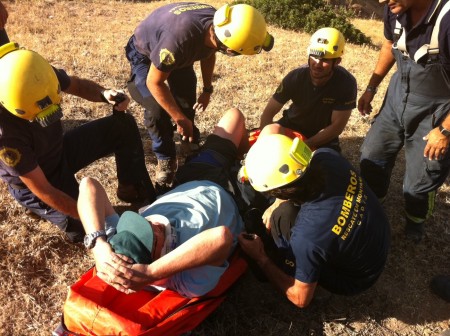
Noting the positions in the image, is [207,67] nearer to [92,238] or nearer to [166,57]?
[166,57]

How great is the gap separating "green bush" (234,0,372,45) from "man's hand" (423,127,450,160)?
988cm

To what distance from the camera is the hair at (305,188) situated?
9.00 ft

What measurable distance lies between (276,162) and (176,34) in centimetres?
184

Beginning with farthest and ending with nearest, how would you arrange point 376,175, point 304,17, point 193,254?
point 304,17, point 376,175, point 193,254

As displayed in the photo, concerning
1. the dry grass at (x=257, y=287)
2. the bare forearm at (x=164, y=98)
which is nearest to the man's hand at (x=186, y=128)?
the bare forearm at (x=164, y=98)

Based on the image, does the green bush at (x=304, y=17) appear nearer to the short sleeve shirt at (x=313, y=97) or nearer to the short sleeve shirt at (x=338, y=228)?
the short sleeve shirt at (x=313, y=97)

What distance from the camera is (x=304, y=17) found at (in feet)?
42.6

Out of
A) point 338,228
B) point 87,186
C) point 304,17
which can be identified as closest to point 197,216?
point 87,186

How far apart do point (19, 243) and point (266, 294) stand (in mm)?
2414

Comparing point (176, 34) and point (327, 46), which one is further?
point (327, 46)

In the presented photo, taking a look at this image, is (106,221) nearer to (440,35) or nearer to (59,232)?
(59,232)

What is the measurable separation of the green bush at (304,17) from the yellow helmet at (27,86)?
11.0 metres

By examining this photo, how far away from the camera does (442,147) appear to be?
11.0 ft

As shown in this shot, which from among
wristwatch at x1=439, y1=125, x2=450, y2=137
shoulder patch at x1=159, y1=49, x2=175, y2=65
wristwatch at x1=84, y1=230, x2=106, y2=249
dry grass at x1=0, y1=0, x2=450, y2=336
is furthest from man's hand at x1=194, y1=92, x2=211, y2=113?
wristwatch at x1=439, y1=125, x2=450, y2=137
